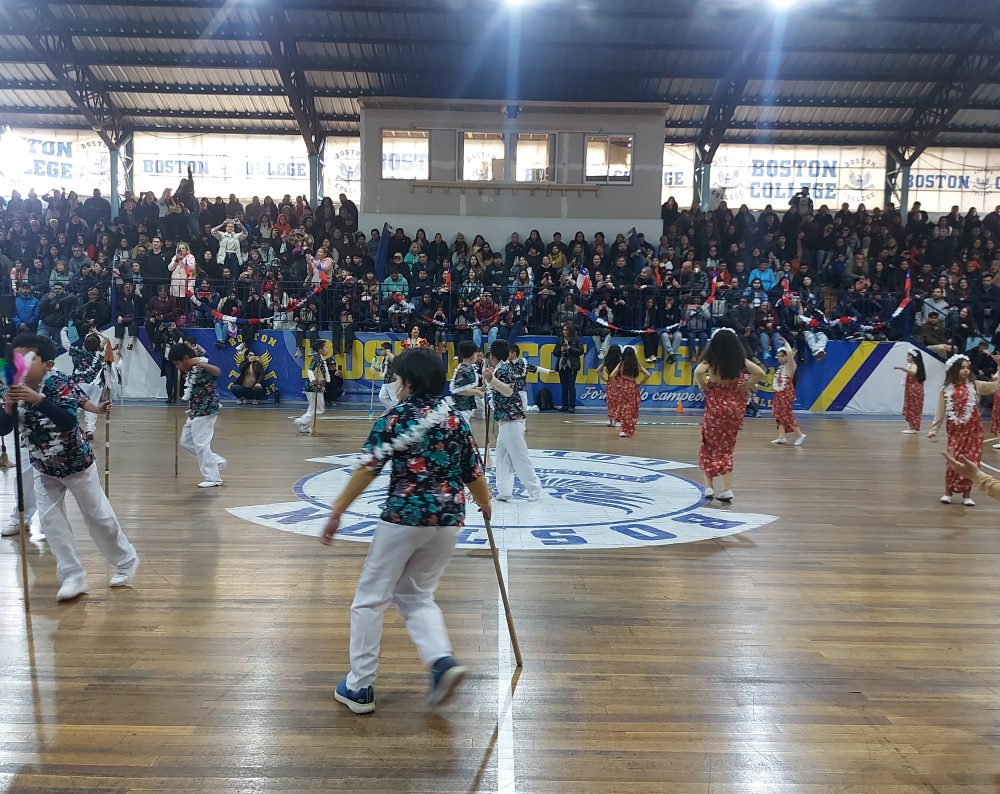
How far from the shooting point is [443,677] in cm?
388

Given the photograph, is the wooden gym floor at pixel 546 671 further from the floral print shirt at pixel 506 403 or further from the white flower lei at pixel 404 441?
the floral print shirt at pixel 506 403

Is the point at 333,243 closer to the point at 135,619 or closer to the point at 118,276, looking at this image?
the point at 118,276

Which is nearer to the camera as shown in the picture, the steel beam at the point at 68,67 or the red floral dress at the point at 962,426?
the red floral dress at the point at 962,426

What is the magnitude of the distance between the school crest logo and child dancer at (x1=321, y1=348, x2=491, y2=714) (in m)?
3.16

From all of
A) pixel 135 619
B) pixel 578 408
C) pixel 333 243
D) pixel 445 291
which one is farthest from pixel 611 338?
pixel 135 619

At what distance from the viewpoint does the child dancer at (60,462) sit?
536 centimetres

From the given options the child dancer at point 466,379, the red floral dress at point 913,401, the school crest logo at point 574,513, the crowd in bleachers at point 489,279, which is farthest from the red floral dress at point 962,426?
the crowd in bleachers at point 489,279

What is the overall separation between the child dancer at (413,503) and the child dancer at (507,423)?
4.29 m

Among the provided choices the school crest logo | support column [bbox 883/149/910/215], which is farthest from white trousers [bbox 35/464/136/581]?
support column [bbox 883/149/910/215]

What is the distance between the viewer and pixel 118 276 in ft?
64.7

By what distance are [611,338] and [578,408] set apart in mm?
1935

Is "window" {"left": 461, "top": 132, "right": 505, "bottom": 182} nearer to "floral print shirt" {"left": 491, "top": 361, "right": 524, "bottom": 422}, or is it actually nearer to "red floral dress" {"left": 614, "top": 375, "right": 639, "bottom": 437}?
"red floral dress" {"left": 614, "top": 375, "right": 639, "bottom": 437}

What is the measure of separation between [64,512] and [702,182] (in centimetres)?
2447

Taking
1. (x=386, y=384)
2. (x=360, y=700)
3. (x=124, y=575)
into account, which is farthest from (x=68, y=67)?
(x=360, y=700)
